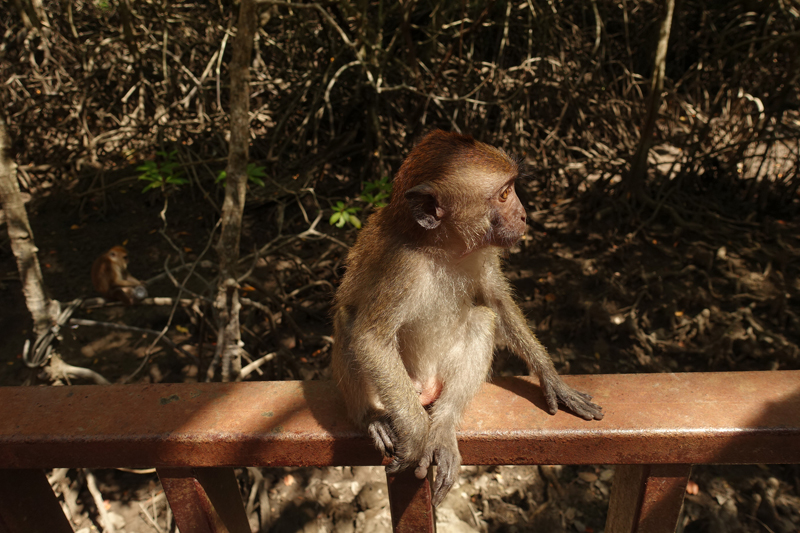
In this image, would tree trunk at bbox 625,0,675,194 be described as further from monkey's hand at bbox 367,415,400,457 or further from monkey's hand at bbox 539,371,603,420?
monkey's hand at bbox 367,415,400,457

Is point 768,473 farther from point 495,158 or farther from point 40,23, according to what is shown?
point 40,23

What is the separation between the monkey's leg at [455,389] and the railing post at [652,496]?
1.71ft

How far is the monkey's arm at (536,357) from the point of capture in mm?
1566

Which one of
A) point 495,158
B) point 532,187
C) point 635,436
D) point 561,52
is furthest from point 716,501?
point 561,52

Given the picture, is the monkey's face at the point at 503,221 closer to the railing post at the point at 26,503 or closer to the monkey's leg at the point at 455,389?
the monkey's leg at the point at 455,389

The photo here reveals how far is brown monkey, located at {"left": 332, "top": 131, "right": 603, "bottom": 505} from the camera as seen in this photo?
1773mm

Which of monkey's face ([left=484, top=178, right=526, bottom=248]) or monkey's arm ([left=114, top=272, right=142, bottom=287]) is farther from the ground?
monkey's face ([left=484, top=178, right=526, bottom=248])

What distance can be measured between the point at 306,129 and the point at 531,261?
2.95 m

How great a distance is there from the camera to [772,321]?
447 centimetres

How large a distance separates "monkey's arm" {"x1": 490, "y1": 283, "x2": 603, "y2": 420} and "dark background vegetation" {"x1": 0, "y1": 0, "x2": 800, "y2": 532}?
5.95 ft

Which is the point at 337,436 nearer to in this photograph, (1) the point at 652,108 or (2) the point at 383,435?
(2) the point at 383,435

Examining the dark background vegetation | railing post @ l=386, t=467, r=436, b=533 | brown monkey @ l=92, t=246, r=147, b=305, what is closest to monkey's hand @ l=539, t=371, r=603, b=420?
railing post @ l=386, t=467, r=436, b=533

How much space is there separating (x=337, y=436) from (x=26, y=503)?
3.37 feet

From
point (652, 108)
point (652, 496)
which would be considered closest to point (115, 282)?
point (652, 496)
